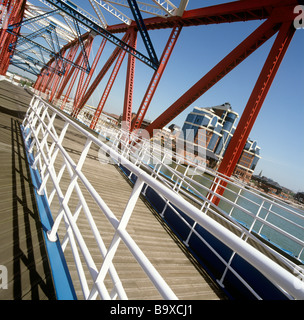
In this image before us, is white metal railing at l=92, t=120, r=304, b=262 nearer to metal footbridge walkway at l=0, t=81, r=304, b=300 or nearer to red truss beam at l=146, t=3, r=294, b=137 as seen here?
metal footbridge walkway at l=0, t=81, r=304, b=300

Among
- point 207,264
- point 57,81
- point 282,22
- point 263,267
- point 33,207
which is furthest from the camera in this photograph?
point 57,81

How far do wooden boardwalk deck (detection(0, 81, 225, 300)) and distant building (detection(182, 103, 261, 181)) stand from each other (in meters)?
54.1

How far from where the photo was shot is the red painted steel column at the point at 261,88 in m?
4.38

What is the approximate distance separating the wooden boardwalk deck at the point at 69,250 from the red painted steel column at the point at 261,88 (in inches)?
82.1

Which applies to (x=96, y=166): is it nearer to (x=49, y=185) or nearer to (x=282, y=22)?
(x=49, y=185)

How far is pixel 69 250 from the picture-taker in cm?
204

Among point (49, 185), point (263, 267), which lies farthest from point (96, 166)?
point (263, 267)

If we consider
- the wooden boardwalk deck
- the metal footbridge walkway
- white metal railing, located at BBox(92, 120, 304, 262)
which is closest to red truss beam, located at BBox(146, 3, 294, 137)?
white metal railing, located at BBox(92, 120, 304, 262)

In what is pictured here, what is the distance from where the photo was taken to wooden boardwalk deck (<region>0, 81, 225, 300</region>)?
1567 mm

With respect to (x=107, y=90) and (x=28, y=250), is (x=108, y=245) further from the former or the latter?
(x=107, y=90)

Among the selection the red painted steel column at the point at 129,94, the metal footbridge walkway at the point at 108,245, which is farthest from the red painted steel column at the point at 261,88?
the red painted steel column at the point at 129,94
